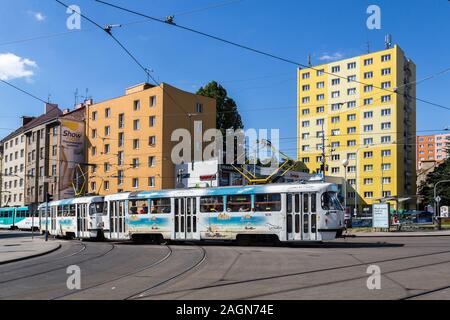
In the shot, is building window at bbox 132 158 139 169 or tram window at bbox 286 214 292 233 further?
building window at bbox 132 158 139 169

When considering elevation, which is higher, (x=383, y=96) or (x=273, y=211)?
(x=383, y=96)

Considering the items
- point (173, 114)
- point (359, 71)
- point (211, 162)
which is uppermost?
point (359, 71)

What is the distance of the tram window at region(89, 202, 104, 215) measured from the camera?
1106 inches

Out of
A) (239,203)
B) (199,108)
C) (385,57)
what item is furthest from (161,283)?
(385,57)

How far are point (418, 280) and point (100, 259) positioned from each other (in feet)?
35.6

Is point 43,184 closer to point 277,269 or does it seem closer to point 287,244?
point 287,244

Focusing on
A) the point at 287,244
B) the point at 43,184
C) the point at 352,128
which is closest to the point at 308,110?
the point at 352,128

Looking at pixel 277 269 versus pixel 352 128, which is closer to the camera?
pixel 277 269

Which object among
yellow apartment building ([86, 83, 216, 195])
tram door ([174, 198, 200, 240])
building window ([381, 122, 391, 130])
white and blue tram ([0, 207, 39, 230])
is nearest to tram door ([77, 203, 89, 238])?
tram door ([174, 198, 200, 240])

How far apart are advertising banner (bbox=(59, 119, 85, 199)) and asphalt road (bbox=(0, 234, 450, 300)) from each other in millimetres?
44943

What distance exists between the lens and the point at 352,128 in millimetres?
83000

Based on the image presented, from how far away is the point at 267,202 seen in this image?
21172mm

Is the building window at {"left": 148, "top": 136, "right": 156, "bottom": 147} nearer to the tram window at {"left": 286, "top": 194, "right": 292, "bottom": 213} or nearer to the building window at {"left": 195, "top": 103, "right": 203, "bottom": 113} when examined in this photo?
the building window at {"left": 195, "top": 103, "right": 203, "bottom": 113}

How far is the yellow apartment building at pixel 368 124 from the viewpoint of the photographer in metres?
77.8
